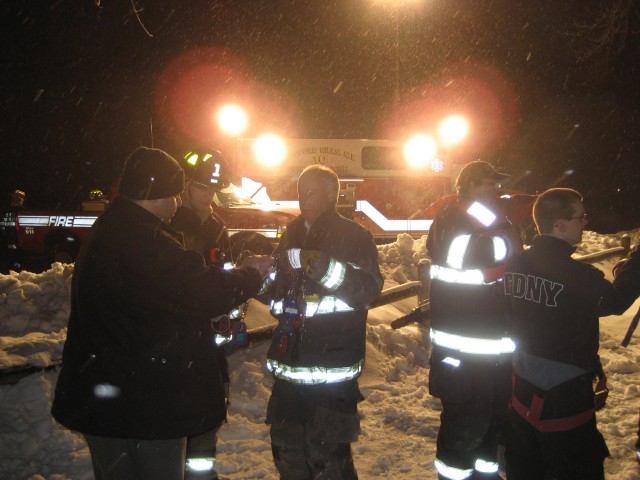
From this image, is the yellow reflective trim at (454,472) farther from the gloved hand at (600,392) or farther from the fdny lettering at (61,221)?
the fdny lettering at (61,221)

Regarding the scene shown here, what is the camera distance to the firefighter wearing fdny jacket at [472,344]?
11.0ft

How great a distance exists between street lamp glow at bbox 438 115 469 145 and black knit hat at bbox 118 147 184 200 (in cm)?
1351

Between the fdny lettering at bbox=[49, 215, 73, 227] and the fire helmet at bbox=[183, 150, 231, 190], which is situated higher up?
the fire helmet at bbox=[183, 150, 231, 190]

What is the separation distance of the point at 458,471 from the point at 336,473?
0.79 metres

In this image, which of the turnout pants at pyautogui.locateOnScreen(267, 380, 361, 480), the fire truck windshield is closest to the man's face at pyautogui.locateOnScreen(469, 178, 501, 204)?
the turnout pants at pyautogui.locateOnScreen(267, 380, 361, 480)

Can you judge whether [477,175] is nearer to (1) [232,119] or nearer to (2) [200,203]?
(2) [200,203]

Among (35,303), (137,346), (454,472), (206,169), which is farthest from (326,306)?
(35,303)

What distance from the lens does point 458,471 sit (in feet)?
11.3

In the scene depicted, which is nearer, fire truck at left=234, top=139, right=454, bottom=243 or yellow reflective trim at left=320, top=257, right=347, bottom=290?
yellow reflective trim at left=320, top=257, right=347, bottom=290

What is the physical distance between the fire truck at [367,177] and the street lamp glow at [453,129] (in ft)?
2.24

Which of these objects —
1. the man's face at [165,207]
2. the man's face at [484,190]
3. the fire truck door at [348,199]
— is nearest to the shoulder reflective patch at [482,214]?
the man's face at [484,190]

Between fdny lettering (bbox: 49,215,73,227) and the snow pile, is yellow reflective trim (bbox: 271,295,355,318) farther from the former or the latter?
fdny lettering (bbox: 49,215,73,227)

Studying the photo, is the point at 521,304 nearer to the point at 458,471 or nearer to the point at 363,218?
the point at 458,471

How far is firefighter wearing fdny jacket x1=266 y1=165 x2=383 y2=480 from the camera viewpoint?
10.4 ft
